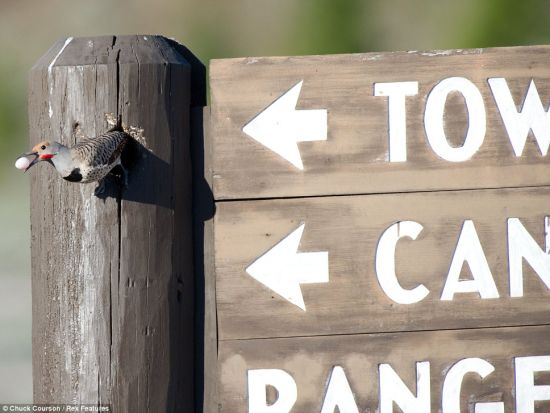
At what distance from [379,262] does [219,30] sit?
20.4ft

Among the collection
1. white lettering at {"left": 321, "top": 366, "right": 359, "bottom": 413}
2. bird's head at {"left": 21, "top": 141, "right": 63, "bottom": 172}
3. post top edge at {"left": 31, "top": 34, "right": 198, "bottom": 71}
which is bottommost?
white lettering at {"left": 321, "top": 366, "right": 359, "bottom": 413}

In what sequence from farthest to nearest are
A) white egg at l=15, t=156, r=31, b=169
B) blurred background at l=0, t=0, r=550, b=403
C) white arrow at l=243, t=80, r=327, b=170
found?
blurred background at l=0, t=0, r=550, b=403, white arrow at l=243, t=80, r=327, b=170, white egg at l=15, t=156, r=31, b=169

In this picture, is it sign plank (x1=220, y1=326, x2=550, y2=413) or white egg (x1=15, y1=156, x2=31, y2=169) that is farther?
sign plank (x1=220, y1=326, x2=550, y2=413)

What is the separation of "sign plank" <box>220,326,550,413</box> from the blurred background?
3.09 m

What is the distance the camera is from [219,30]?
7.65m

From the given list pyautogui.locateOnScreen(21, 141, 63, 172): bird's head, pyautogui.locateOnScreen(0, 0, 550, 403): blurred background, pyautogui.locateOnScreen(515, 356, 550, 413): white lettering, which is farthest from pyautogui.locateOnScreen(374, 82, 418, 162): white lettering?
pyautogui.locateOnScreen(0, 0, 550, 403): blurred background

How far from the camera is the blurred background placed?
5.68m

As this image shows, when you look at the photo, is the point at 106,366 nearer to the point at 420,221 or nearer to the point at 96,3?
the point at 420,221

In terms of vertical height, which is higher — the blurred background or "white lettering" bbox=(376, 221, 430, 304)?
the blurred background

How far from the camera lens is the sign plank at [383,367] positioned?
5.58ft

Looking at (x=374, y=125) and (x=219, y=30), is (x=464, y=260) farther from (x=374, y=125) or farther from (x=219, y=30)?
(x=219, y=30)

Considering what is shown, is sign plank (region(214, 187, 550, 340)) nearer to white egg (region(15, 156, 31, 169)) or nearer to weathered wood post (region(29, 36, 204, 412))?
weathered wood post (region(29, 36, 204, 412))

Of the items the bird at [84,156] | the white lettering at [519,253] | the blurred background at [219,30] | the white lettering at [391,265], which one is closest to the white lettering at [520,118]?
the white lettering at [519,253]

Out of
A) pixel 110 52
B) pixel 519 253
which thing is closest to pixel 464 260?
pixel 519 253
